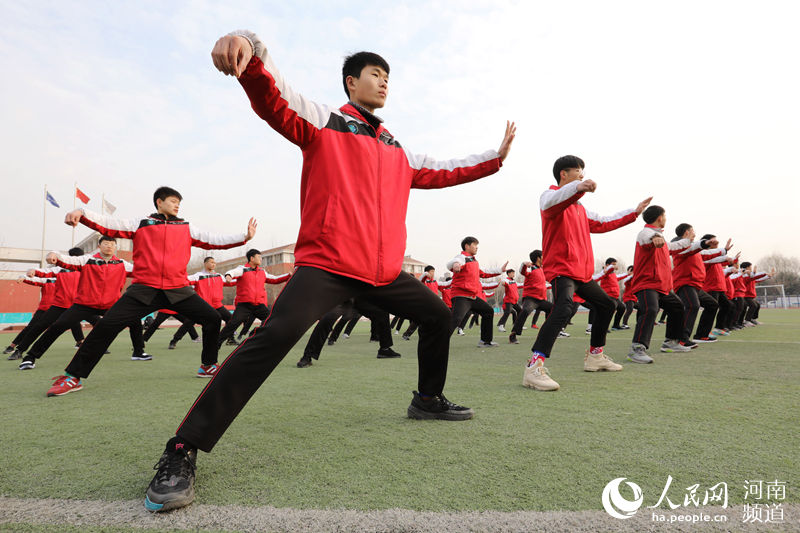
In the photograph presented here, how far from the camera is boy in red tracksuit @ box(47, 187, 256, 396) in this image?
456 cm

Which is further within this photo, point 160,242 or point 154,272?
point 160,242

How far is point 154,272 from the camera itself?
Result: 4.82 metres

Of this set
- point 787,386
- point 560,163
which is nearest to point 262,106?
point 560,163

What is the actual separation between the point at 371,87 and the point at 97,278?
20.5ft

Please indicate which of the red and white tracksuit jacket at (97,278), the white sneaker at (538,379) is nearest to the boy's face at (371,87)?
the white sneaker at (538,379)

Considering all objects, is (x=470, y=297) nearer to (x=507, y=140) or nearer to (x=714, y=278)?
(x=714, y=278)

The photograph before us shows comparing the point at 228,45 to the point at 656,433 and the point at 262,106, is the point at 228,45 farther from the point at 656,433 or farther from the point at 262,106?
the point at 656,433

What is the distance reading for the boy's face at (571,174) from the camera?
4930 mm

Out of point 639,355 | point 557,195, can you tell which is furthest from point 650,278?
point 557,195

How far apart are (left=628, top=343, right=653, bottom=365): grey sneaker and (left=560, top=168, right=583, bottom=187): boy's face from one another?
8.84 ft

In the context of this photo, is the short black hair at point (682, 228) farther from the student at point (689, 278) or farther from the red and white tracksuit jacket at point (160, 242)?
the red and white tracksuit jacket at point (160, 242)

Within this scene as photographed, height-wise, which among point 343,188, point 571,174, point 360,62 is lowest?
point 343,188

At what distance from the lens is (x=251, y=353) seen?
2104mm

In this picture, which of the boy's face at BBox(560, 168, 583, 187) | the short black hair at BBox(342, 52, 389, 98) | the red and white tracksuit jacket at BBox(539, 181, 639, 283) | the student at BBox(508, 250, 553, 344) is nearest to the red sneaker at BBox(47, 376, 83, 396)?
the short black hair at BBox(342, 52, 389, 98)
